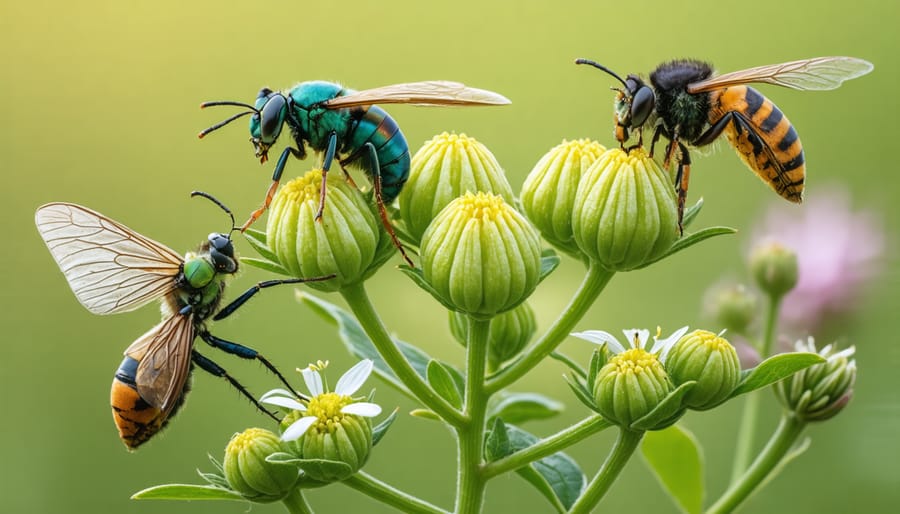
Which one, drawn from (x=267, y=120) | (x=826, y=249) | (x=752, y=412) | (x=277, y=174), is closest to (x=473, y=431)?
(x=277, y=174)

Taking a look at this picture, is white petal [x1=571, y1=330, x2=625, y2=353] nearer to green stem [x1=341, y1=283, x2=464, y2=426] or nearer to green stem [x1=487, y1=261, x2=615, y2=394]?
green stem [x1=487, y1=261, x2=615, y2=394]

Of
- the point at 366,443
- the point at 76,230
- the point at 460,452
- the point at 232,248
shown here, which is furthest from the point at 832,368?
the point at 76,230

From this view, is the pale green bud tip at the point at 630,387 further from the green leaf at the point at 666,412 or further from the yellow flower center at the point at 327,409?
the yellow flower center at the point at 327,409

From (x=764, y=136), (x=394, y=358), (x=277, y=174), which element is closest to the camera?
(x=394, y=358)

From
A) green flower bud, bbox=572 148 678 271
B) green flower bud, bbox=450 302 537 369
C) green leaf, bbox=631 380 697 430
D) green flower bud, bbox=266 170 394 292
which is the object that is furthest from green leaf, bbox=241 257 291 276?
green leaf, bbox=631 380 697 430

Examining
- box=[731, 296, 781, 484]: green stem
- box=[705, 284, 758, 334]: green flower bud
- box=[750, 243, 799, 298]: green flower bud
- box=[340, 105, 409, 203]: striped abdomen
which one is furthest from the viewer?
box=[705, 284, 758, 334]: green flower bud

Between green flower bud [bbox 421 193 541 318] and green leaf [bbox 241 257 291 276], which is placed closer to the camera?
green flower bud [bbox 421 193 541 318]

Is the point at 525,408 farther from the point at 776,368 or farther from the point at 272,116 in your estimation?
the point at 272,116
